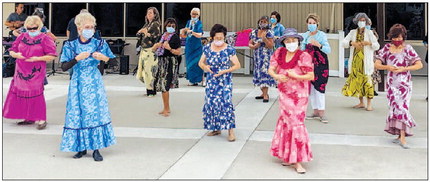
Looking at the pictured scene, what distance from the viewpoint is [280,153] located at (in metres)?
5.14

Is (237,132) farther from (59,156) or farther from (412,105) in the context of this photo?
(412,105)

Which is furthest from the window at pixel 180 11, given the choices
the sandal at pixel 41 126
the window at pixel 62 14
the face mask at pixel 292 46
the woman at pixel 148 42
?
the face mask at pixel 292 46

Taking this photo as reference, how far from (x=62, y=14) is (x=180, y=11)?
13.2 ft

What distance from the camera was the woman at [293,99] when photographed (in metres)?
5.01

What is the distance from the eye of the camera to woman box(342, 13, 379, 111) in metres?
8.32

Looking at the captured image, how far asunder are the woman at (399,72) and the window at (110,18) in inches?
464

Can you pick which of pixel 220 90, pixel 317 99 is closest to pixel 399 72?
pixel 317 99

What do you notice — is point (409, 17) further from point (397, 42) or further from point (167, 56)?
point (397, 42)

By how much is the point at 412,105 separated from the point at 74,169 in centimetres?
647

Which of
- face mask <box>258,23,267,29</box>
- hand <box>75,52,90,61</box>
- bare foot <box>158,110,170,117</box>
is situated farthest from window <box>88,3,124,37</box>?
hand <box>75,52,90,61</box>

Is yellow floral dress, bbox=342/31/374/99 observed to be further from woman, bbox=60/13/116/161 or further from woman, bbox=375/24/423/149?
woman, bbox=60/13/116/161

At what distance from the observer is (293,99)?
5.09 m

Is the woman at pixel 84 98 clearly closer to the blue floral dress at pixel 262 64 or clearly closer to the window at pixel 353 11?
the blue floral dress at pixel 262 64

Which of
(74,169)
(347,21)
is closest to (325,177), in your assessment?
(74,169)
